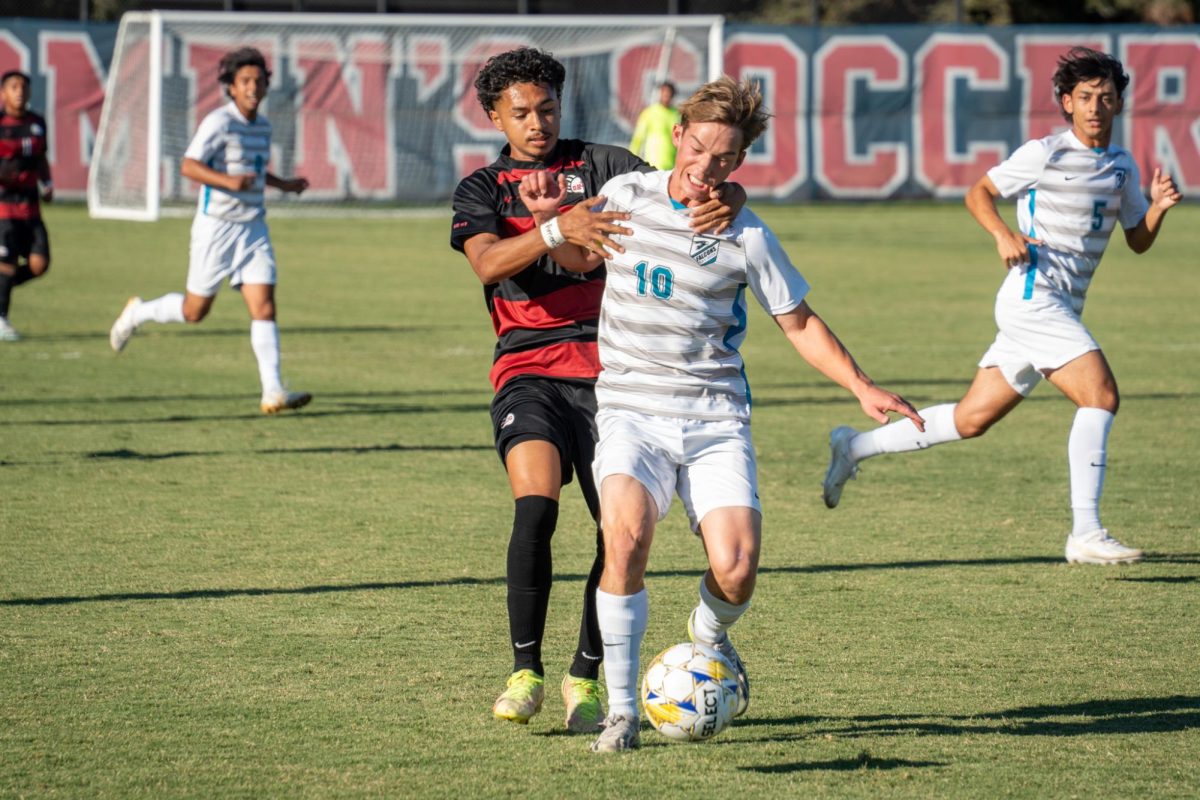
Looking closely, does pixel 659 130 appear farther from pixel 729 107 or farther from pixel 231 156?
pixel 729 107

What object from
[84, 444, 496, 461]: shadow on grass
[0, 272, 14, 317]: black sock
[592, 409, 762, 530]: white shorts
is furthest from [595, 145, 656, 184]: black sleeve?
[0, 272, 14, 317]: black sock

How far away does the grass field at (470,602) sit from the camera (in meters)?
4.44

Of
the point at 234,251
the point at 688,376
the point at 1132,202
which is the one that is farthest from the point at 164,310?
the point at 688,376

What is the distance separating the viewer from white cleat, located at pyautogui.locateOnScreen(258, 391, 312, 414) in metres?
10.7

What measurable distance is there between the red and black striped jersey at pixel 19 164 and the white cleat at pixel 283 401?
18.0 ft

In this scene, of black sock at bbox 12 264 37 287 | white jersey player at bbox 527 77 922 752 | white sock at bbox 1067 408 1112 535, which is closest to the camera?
white jersey player at bbox 527 77 922 752

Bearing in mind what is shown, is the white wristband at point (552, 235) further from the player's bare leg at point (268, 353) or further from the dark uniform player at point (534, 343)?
the player's bare leg at point (268, 353)

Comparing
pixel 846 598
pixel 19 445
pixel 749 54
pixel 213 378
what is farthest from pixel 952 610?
pixel 749 54

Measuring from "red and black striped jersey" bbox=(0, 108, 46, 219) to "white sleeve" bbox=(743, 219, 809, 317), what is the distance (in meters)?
11.9

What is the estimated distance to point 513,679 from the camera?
4801 millimetres

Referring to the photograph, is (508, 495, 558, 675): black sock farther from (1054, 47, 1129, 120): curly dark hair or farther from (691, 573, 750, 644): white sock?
Answer: (1054, 47, 1129, 120): curly dark hair

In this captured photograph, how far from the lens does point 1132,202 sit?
7.38 metres

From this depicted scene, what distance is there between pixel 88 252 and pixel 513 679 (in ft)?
64.6

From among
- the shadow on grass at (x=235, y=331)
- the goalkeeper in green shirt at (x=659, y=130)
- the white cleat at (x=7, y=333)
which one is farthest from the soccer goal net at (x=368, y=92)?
the white cleat at (x=7, y=333)
